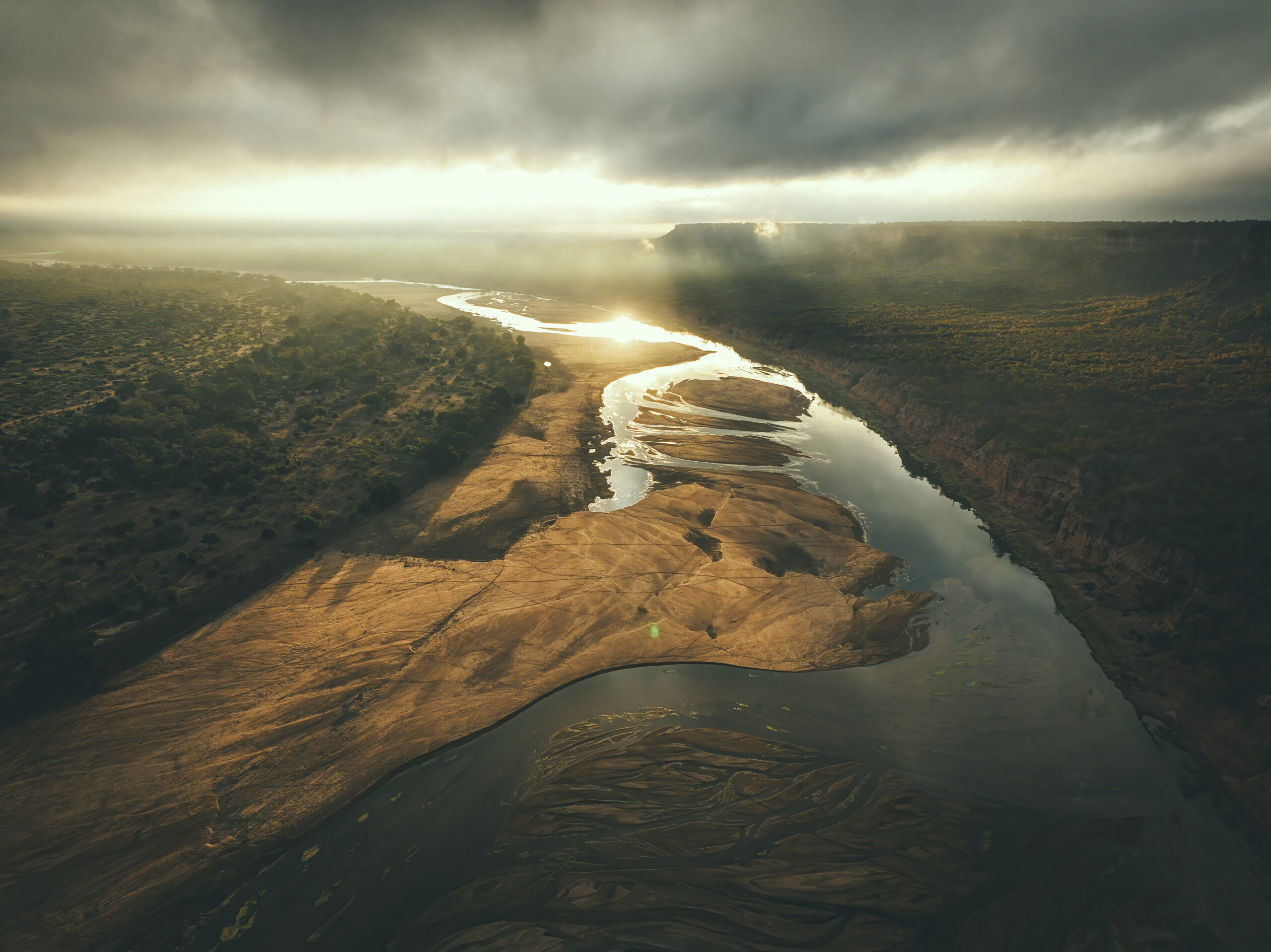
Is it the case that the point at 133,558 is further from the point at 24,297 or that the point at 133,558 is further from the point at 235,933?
the point at 24,297

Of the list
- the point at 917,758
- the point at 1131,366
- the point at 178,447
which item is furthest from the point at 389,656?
the point at 1131,366

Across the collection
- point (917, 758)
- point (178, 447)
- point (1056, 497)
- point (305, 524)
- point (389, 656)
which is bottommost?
point (917, 758)

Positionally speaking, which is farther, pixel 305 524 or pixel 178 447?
pixel 178 447

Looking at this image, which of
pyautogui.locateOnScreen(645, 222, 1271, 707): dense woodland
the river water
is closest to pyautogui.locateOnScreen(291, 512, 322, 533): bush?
the river water

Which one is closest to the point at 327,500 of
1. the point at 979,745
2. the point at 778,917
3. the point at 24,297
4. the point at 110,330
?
the point at 778,917

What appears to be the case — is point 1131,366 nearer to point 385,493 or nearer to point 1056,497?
point 1056,497

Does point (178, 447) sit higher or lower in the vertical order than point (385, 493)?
higher

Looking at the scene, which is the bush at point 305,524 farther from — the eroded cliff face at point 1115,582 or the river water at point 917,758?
the eroded cliff face at point 1115,582
